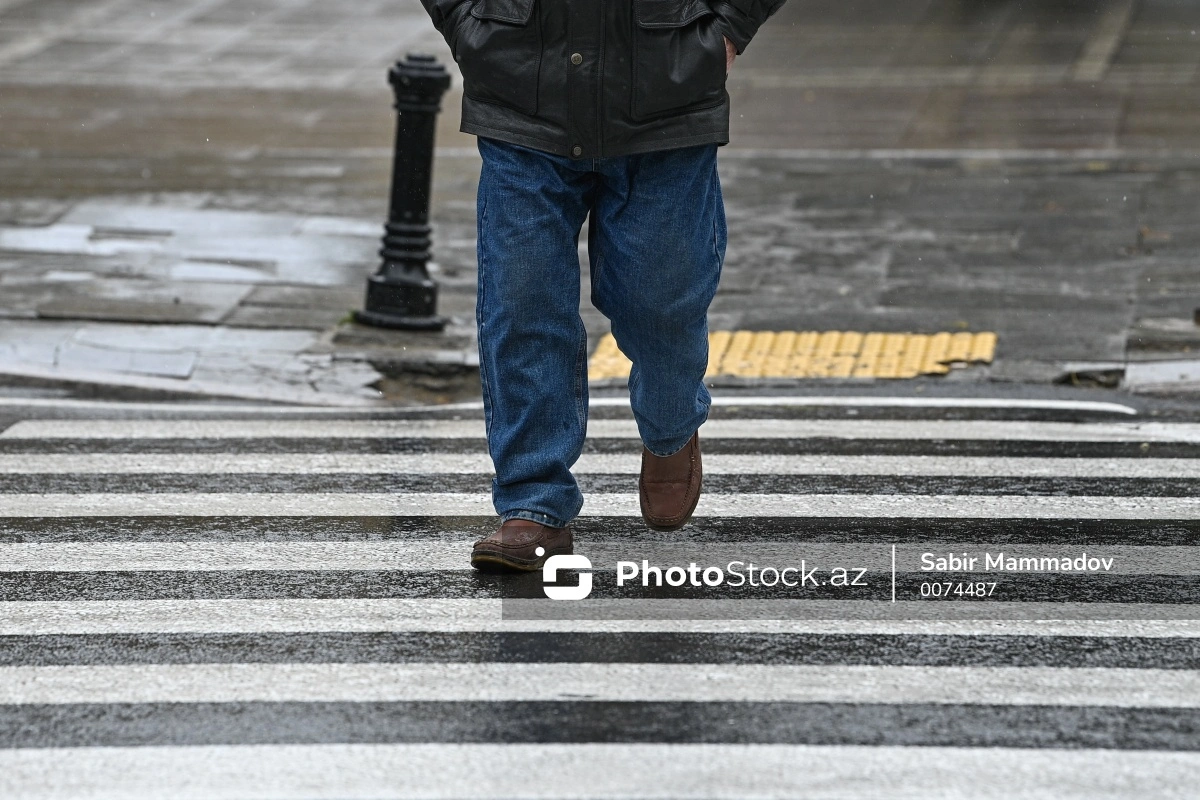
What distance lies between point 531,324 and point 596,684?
41.1 inches

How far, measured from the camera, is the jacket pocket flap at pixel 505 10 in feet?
13.5

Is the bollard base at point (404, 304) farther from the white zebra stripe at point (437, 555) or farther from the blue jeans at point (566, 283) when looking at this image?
the blue jeans at point (566, 283)

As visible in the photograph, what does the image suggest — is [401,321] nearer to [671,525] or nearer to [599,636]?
[671,525]

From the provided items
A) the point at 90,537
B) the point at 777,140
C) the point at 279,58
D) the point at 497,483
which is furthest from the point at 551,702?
the point at 279,58

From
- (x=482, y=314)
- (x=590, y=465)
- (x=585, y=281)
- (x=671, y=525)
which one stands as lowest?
(x=585, y=281)

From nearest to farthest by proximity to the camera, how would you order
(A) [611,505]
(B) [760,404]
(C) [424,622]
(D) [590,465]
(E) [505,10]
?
(C) [424,622] → (E) [505,10] → (A) [611,505] → (D) [590,465] → (B) [760,404]

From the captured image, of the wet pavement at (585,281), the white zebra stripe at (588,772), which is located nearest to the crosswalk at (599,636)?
the white zebra stripe at (588,772)

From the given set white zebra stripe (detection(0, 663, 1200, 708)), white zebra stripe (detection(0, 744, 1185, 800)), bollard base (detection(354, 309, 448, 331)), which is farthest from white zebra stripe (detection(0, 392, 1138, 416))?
white zebra stripe (detection(0, 744, 1185, 800))

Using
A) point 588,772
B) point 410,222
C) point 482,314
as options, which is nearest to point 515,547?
point 482,314

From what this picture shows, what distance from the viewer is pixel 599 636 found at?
390cm

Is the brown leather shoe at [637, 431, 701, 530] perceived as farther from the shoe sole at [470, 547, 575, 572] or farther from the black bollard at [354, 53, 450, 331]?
the black bollard at [354, 53, 450, 331]

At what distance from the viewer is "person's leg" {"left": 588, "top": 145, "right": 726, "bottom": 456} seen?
4.28m

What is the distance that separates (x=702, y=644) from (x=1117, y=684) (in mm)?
893

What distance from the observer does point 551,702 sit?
11.6ft
